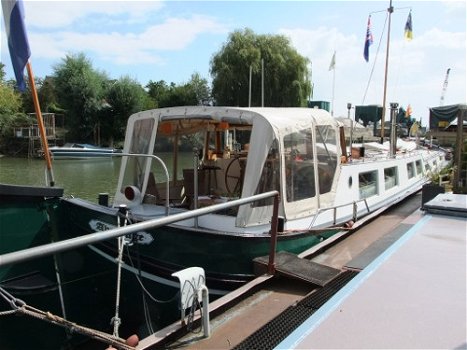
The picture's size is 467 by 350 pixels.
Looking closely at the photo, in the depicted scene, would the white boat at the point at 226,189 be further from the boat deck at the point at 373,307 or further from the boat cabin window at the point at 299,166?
the boat deck at the point at 373,307

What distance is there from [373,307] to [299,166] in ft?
10.8

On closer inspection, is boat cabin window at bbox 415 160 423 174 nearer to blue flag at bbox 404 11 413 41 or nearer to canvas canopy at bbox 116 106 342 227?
canvas canopy at bbox 116 106 342 227

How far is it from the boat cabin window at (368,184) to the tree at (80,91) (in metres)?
40.7

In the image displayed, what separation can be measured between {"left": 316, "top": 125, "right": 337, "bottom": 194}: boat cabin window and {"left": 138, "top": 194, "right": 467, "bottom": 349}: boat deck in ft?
6.08

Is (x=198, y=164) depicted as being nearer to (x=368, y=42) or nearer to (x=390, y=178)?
(x=390, y=178)

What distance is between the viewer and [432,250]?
4434 mm

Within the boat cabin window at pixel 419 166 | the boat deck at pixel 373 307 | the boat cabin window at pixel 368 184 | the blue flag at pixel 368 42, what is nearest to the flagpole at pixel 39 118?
the boat deck at pixel 373 307

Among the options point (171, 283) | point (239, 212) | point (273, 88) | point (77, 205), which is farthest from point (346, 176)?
point (273, 88)

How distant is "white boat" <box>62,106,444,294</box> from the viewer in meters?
5.27

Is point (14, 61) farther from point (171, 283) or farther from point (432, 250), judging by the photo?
point (432, 250)

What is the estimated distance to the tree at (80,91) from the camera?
45.1m

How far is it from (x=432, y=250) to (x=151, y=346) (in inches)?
116

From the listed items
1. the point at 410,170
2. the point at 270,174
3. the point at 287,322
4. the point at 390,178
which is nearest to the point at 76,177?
the point at 410,170

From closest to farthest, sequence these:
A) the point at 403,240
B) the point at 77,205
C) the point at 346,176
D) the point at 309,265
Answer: the point at 403,240, the point at 309,265, the point at 77,205, the point at 346,176
